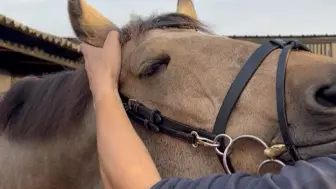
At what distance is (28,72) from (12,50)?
114cm

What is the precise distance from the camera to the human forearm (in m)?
1.80

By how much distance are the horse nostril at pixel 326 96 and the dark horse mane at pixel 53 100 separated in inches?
36.4

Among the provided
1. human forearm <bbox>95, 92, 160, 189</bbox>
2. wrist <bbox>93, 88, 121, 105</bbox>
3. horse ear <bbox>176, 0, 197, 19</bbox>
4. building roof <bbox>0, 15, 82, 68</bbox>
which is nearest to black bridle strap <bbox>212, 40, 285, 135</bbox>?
human forearm <bbox>95, 92, 160, 189</bbox>

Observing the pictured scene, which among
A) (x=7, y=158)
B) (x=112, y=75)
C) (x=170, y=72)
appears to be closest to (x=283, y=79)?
(x=170, y=72)

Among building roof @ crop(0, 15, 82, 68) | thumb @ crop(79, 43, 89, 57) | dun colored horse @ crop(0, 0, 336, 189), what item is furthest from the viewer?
building roof @ crop(0, 15, 82, 68)

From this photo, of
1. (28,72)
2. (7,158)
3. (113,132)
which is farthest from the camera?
(28,72)

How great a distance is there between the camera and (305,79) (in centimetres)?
183

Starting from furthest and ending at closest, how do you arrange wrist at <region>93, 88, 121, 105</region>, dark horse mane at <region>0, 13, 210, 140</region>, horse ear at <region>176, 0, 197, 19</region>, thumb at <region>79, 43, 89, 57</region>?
horse ear at <region>176, 0, 197, 19</region>, dark horse mane at <region>0, 13, 210, 140</region>, thumb at <region>79, 43, 89, 57</region>, wrist at <region>93, 88, 121, 105</region>

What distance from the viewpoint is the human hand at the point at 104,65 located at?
2215 mm

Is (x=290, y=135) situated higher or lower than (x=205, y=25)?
lower

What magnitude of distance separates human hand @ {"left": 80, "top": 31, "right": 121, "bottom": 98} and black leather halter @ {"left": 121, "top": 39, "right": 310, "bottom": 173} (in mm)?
167

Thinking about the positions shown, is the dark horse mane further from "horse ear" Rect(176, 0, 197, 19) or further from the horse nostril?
the horse nostril

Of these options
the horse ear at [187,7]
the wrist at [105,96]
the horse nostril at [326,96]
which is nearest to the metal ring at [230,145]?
the horse nostril at [326,96]

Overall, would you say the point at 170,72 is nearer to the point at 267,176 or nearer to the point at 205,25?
the point at 205,25
